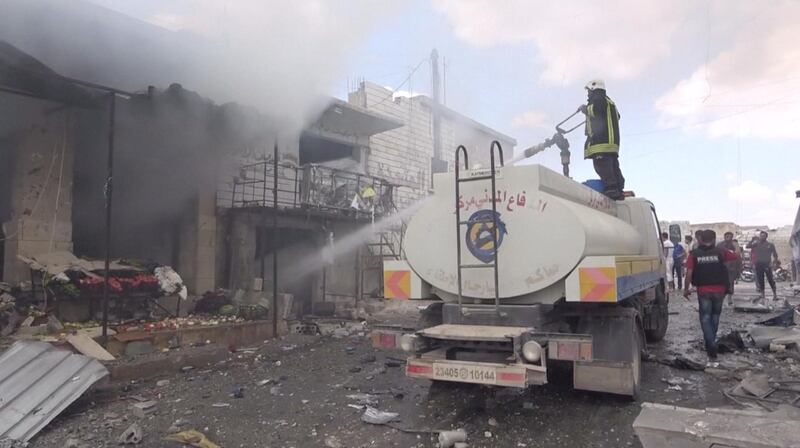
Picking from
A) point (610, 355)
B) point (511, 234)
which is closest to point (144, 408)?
point (511, 234)

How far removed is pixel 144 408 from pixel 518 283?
3799 millimetres

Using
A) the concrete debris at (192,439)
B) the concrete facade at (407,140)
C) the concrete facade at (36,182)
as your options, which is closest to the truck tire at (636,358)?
the concrete debris at (192,439)

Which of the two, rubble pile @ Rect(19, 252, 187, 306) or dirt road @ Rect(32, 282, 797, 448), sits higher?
rubble pile @ Rect(19, 252, 187, 306)

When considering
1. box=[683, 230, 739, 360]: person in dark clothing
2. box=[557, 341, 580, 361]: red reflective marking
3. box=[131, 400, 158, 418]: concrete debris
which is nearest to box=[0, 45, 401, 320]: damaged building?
box=[131, 400, 158, 418]: concrete debris

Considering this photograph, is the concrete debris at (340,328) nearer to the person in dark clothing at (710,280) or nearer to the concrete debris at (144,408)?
the concrete debris at (144,408)

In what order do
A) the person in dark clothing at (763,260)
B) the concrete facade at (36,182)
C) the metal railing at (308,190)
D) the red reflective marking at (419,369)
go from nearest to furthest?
the red reflective marking at (419,369), the concrete facade at (36,182), the metal railing at (308,190), the person in dark clothing at (763,260)

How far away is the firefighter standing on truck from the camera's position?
6793 mm

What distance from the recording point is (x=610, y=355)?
457 centimetres

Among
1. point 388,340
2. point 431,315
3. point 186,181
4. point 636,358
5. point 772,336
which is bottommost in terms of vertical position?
point 772,336

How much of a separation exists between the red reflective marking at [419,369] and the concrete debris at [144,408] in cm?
261

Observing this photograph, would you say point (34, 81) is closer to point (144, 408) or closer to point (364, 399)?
point (144, 408)

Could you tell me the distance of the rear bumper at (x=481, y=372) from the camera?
3680mm

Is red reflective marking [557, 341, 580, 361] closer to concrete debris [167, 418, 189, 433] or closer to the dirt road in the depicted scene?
the dirt road

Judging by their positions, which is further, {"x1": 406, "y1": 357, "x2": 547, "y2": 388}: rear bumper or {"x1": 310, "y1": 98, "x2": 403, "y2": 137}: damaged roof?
{"x1": 310, "y1": 98, "x2": 403, "y2": 137}: damaged roof
